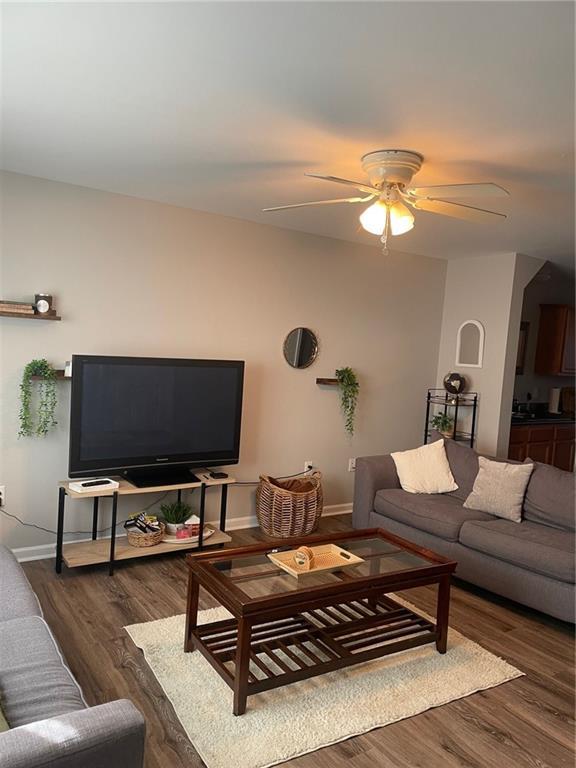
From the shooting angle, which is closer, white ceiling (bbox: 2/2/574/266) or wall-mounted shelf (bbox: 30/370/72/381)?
white ceiling (bbox: 2/2/574/266)

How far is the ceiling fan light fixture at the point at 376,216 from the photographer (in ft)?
8.80

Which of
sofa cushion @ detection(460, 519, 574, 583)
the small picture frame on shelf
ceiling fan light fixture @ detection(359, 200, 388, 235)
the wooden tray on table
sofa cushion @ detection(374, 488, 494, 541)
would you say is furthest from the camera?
sofa cushion @ detection(374, 488, 494, 541)

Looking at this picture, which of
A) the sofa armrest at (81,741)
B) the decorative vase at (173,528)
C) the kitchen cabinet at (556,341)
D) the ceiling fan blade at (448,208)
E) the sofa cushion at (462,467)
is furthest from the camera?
the kitchen cabinet at (556,341)

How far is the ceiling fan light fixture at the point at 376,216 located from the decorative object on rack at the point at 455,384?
2.74 metres

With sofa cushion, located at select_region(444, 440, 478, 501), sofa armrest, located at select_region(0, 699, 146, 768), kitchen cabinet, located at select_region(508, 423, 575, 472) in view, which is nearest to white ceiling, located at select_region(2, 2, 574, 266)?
sofa cushion, located at select_region(444, 440, 478, 501)

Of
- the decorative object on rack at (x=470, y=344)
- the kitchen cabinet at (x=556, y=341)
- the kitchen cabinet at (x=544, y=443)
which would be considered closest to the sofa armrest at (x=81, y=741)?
the decorative object on rack at (x=470, y=344)

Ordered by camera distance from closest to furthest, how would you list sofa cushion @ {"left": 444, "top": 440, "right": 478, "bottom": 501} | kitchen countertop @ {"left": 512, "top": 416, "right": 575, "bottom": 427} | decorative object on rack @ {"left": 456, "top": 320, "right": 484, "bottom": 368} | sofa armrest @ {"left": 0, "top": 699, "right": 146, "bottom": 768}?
sofa armrest @ {"left": 0, "top": 699, "right": 146, "bottom": 768} < sofa cushion @ {"left": 444, "top": 440, "right": 478, "bottom": 501} < decorative object on rack @ {"left": 456, "top": 320, "right": 484, "bottom": 368} < kitchen countertop @ {"left": 512, "top": 416, "right": 575, "bottom": 427}

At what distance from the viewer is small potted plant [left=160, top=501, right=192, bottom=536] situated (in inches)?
149

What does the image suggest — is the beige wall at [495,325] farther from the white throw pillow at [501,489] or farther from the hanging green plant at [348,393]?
the white throw pillow at [501,489]

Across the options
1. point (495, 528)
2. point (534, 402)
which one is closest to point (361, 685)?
point (495, 528)

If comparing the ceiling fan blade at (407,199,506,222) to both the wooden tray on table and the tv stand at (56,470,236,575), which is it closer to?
the wooden tray on table


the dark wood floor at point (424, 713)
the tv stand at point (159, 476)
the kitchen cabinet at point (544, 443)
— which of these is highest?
the kitchen cabinet at point (544, 443)

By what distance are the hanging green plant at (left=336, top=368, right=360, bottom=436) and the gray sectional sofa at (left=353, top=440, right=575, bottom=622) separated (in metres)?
0.75

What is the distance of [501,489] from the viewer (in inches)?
145
